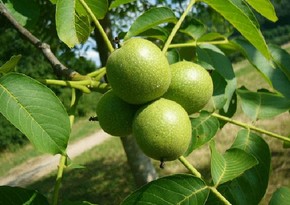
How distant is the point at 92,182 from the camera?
298 inches

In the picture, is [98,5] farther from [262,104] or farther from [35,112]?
[262,104]

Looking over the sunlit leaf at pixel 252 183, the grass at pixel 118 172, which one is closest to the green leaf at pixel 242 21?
the sunlit leaf at pixel 252 183

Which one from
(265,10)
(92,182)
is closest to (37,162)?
(92,182)

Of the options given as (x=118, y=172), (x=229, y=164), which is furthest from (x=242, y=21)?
(x=118, y=172)

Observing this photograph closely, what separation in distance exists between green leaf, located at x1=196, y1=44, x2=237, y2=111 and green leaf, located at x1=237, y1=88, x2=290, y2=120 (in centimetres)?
9

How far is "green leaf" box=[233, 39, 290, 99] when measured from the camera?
70.2 inches

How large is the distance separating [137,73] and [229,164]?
1.64 ft

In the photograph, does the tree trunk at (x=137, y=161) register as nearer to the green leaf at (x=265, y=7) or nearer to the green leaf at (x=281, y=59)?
the green leaf at (x=281, y=59)

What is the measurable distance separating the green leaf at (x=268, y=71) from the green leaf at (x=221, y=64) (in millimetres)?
109

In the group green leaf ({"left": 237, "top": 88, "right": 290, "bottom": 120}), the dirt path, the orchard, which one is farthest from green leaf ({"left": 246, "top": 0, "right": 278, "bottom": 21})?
the dirt path

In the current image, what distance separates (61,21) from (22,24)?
72cm

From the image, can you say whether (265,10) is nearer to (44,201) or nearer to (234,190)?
(234,190)

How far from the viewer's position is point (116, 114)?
1.45 meters

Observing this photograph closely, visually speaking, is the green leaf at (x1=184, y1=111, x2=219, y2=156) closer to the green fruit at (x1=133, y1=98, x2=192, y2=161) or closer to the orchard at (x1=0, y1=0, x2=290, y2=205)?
the orchard at (x1=0, y1=0, x2=290, y2=205)
